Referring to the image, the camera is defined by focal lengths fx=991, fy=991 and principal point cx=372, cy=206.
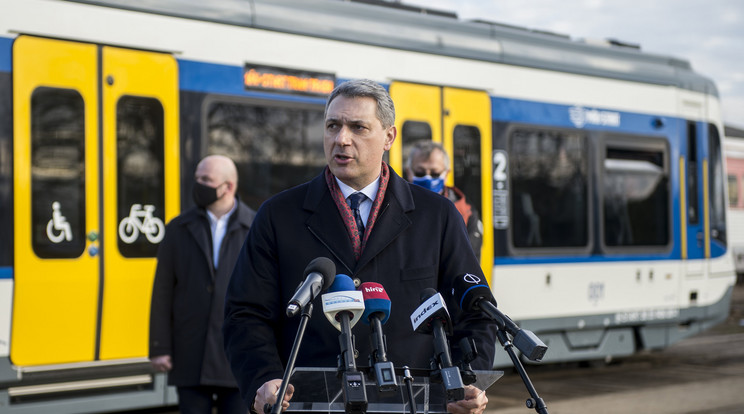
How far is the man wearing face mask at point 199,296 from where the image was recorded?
4.81m

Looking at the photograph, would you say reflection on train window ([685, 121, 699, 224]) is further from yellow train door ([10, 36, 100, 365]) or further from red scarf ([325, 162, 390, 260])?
red scarf ([325, 162, 390, 260])

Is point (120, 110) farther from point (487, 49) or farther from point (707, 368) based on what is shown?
point (707, 368)

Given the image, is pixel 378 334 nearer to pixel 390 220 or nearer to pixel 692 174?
pixel 390 220

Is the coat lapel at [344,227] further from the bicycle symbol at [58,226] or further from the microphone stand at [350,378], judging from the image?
the bicycle symbol at [58,226]

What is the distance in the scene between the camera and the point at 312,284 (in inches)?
87.7

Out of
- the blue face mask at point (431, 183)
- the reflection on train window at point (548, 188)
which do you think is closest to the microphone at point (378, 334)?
the blue face mask at point (431, 183)

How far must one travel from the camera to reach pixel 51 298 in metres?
6.50

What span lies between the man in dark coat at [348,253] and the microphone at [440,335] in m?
0.41

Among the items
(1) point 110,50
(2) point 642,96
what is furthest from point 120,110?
(2) point 642,96

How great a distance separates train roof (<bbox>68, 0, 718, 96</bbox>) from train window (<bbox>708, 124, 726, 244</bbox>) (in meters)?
0.61

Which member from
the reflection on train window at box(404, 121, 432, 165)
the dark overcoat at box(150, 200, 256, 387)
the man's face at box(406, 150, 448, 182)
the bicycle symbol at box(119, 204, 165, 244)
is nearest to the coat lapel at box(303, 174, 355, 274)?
the dark overcoat at box(150, 200, 256, 387)

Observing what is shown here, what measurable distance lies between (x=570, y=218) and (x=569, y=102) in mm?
1147

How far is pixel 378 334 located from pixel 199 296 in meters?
2.78

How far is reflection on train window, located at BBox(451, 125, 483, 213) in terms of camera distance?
8812 millimetres
